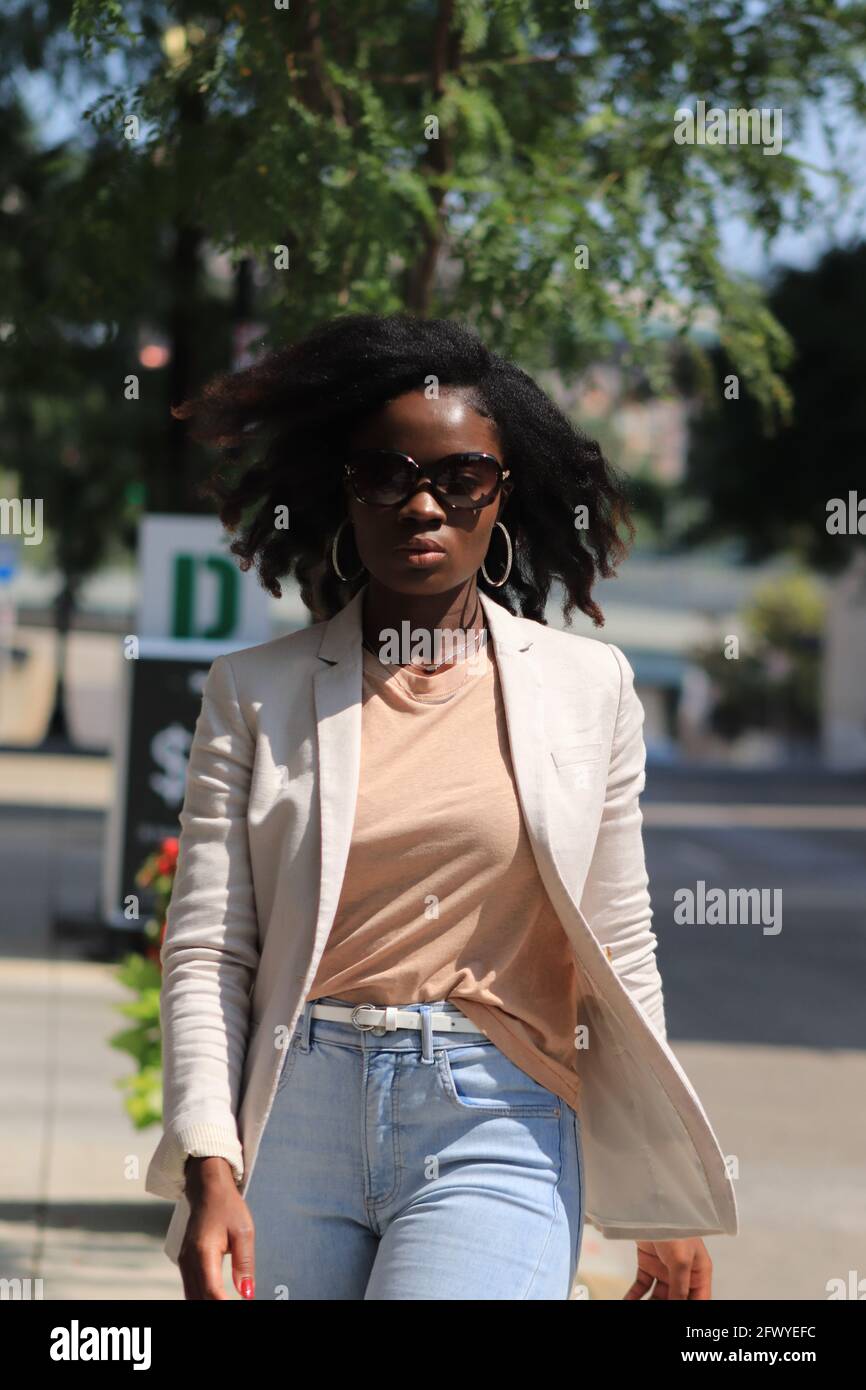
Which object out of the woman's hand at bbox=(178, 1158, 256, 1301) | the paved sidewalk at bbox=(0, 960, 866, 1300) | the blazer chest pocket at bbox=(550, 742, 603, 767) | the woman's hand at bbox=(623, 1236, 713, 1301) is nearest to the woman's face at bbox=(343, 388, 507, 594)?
the blazer chest pocket at bbox=(550, 742, 603, 767)

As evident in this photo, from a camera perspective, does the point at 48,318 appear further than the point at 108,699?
No

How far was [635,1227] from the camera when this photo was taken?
8.52ft

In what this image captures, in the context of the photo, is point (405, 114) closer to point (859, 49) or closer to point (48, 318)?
point (859, 49)

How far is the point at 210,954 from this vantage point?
95.0 inches

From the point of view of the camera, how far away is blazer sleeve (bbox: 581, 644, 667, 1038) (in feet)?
8.34

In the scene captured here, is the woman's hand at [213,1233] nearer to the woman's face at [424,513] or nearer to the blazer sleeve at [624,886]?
the blazer sleeve at [624,886]

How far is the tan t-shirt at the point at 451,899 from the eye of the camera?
7.82ft

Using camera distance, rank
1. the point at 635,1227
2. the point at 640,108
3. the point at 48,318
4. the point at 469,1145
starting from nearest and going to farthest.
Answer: the point at 469,1145
the point at 635,1227
the point at 640,108
the point at 48,318

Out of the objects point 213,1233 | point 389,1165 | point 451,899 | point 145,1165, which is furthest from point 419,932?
point 145,1165

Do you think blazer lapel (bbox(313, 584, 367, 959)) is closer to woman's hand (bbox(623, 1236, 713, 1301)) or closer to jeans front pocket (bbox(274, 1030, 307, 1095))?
jeans front pocket (bbox(274, 1030, 307, 1095))

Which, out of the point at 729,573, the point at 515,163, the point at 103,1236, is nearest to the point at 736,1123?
the point at 103,1236

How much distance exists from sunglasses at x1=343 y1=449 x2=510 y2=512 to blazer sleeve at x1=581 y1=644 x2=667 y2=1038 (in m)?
0.35
